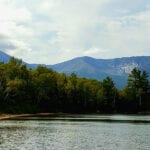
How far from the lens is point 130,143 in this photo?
2148 inches

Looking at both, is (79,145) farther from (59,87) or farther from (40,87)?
(59,87)

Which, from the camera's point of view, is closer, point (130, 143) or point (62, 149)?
point (62, 149)

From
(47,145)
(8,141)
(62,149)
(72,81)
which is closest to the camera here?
(62,149)

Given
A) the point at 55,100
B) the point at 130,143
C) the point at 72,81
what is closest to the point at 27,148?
the point at 130,143

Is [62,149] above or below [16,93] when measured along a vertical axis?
below

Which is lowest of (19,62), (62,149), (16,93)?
(62,149)

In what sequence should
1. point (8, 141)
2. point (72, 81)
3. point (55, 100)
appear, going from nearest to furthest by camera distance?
point (8, 141), point (55, 100), point (72, 81)

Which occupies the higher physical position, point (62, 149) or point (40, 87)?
point (40, 87)

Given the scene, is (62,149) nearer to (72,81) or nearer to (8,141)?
(8,141)

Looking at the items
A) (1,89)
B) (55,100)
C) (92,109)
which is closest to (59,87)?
(55,100)

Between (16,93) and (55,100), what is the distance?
29.0m

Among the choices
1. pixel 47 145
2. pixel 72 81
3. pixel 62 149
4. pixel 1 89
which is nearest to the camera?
pixel 62 149

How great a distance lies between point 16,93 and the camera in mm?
152500

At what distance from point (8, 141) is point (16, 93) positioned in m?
99.0
